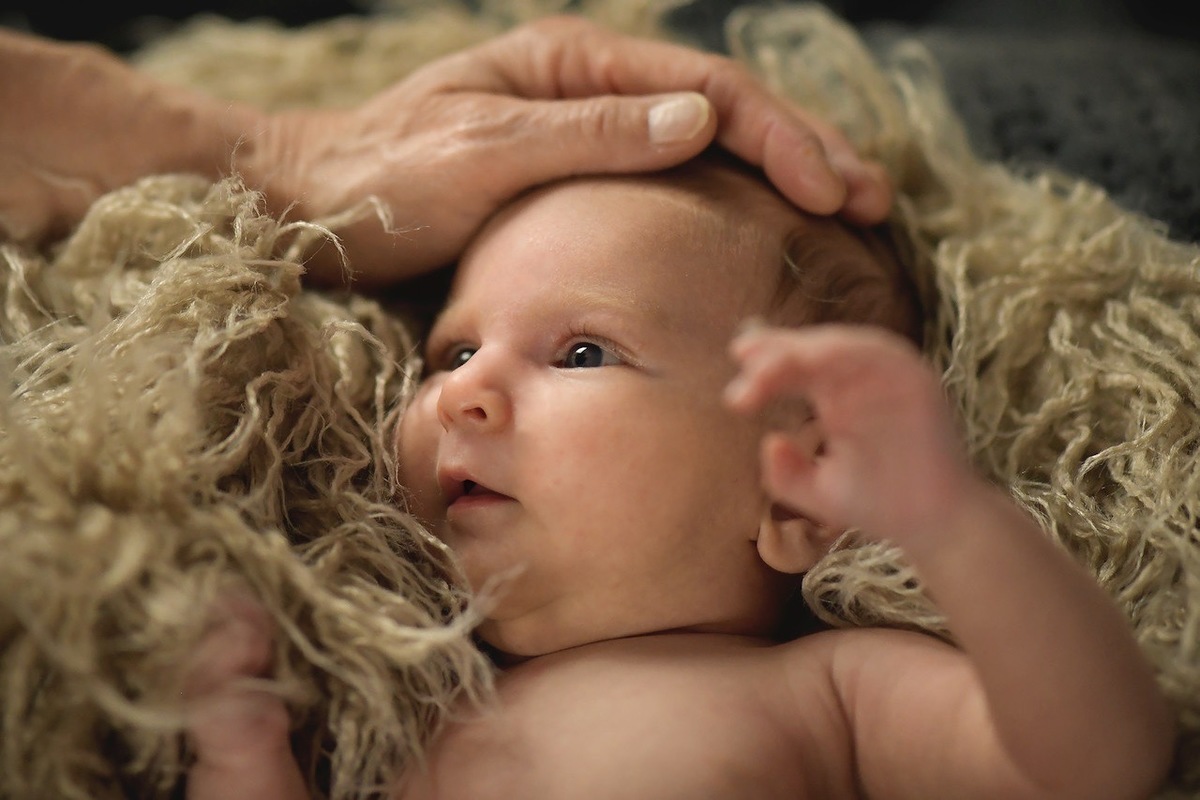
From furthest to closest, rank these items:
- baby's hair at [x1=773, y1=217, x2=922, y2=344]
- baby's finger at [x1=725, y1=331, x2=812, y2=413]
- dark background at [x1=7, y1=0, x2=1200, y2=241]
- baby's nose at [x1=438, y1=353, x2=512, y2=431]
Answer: dark background at [x1=7, y1=0, x2=1200, y2=241] < baby's hair at [x1=773, y1=217, x2=922, y2=344] < baby's nose at [x1=438, y1=353, x2=512, y2=431] < baby's finger at [x1=725, y1=331, x2=812, y2=413]

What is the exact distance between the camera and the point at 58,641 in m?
0.69

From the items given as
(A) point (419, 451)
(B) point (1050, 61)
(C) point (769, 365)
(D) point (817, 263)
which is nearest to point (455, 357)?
(A) point (419, 451)

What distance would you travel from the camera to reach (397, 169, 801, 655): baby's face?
0.85 meters

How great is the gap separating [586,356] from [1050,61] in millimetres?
895

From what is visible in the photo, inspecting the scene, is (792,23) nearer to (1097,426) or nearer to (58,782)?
(1097,426)

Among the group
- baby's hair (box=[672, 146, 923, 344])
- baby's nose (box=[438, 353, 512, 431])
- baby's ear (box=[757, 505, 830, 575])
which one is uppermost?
baby's hair (box=[672, 146, 923, 344])

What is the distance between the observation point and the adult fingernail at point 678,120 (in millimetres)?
989

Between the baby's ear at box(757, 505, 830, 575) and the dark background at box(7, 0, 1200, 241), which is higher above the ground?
the dark background at box(7, 0, 1200, 241)

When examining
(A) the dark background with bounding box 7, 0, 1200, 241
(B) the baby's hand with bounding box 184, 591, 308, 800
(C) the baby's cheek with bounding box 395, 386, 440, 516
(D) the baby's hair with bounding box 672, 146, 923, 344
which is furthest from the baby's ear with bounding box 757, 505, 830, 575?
(A) the dark background with bounding box 7, 0, 1200, 241

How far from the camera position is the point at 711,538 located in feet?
2.91

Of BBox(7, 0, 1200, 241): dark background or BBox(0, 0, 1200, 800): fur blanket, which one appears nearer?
BBox(0, 0, 1200, 800): fur blanket

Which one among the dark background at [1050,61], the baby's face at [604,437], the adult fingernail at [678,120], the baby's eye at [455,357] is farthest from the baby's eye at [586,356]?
the dark background at [1050,61]

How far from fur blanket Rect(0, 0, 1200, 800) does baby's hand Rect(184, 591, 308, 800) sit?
2 centimetres

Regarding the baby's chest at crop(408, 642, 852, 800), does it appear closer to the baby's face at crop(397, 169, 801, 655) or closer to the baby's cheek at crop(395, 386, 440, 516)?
the baby's face at crop(397, 169, 801, 655)
